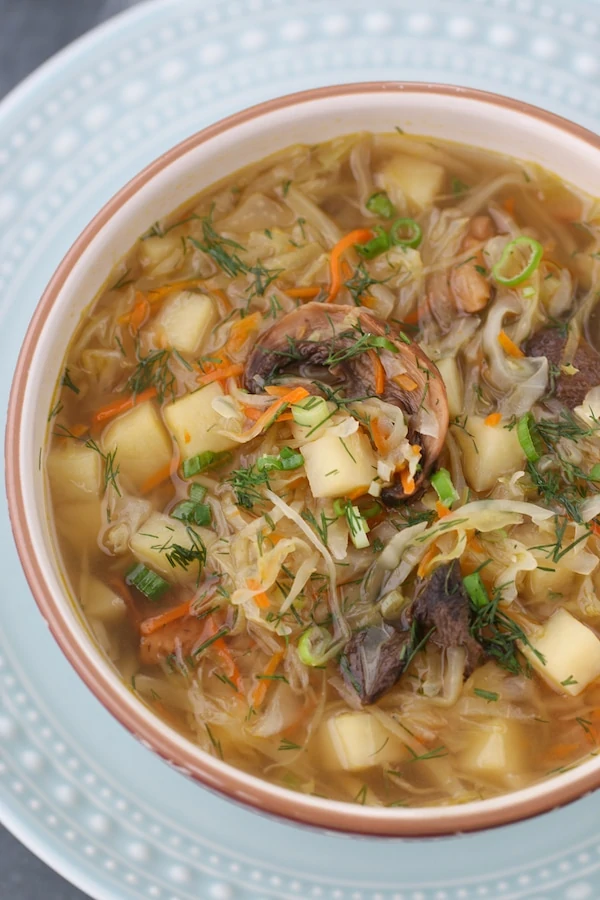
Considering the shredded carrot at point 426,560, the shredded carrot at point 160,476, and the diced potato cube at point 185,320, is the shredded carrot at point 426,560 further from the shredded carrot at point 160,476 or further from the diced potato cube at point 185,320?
the diced potato cube at point 185,320

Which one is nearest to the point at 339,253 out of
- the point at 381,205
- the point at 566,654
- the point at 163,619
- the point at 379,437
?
the point at 381,205

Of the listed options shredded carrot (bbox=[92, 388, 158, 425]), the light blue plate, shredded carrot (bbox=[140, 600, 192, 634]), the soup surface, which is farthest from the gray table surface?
shredded carrot (bbox=[140, 600, 192, 634])

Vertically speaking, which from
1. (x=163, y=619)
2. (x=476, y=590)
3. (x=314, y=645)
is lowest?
(x=476, y=590)

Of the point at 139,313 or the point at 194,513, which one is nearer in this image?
the point at 194,513

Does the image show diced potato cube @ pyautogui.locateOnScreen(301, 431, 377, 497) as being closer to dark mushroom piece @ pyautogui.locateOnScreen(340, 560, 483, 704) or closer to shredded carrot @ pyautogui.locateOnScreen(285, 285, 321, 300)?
dark mushroom piece @ pyautogui.locateOnScreen(340, 560, 483, 704)

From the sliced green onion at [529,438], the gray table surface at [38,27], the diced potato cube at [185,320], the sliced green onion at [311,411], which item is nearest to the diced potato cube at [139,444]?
the diced potato cube at [185,320]

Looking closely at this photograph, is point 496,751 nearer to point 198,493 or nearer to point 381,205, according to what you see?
point 198,493
